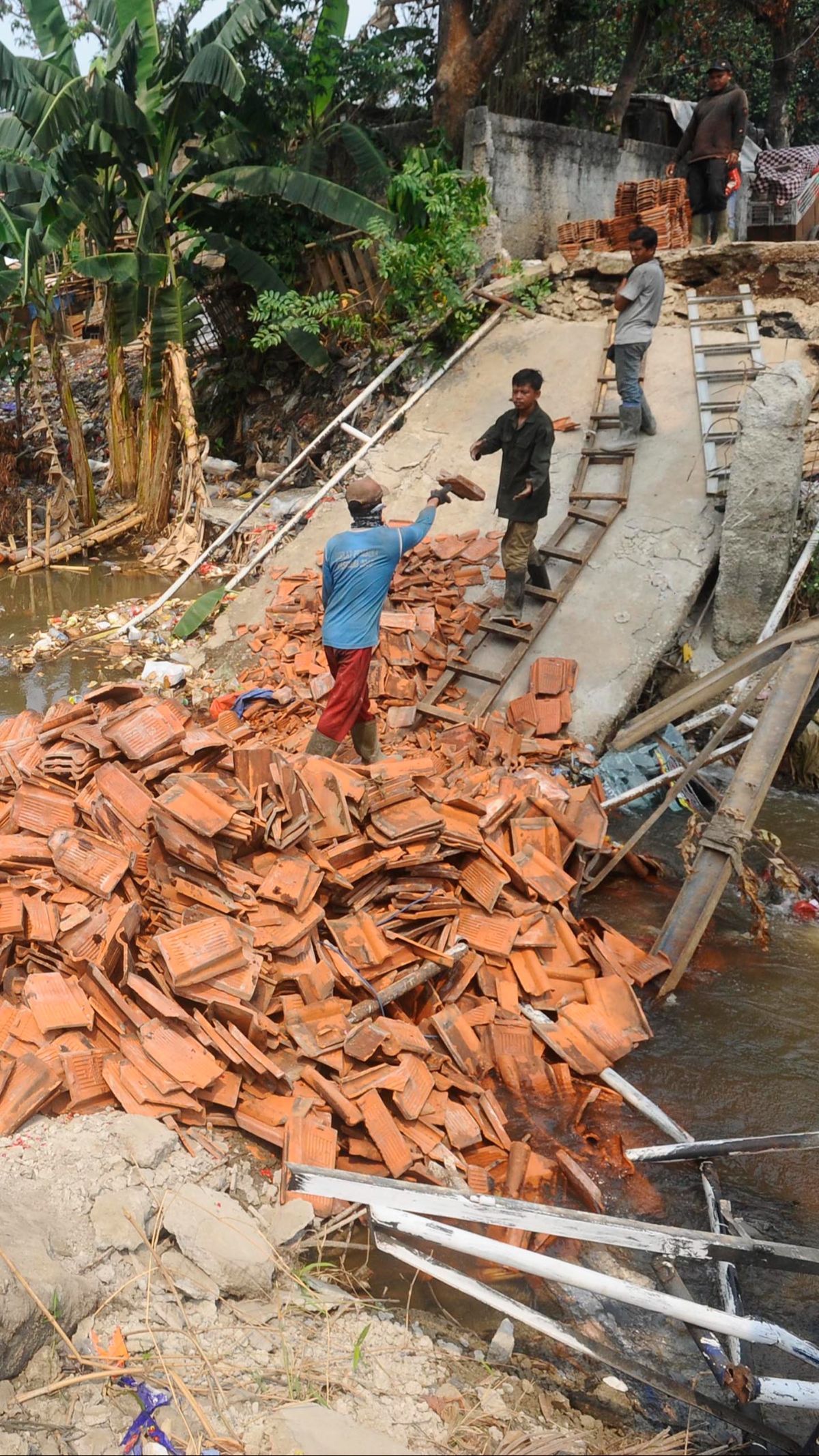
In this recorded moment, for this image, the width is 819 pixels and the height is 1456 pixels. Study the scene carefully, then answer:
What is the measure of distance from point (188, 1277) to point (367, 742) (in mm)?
3617

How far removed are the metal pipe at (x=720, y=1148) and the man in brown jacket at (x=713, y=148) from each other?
Answer: 9873 millimetres

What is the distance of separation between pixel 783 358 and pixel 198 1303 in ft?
31.5

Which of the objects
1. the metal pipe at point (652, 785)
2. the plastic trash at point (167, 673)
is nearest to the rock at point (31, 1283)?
the metal pipe at point (652, 785)

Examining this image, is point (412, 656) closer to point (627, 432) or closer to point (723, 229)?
point (627, 432)

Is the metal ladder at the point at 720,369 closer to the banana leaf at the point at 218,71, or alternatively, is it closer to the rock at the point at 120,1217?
the banana leaf at the point at 218,71

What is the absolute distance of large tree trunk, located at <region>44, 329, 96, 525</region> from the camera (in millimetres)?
12906

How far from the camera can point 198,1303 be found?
3.28 metres

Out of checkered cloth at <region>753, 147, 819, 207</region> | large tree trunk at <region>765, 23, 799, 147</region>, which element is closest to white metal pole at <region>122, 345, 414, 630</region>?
checkered cloth at <region>753, 147, 819, 207</region>

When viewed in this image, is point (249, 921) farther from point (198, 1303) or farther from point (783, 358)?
point (783, 358)

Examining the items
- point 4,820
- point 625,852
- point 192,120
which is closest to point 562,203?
point 192,120

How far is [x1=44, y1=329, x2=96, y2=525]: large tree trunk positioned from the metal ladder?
290 inches

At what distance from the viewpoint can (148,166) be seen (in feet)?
40.2

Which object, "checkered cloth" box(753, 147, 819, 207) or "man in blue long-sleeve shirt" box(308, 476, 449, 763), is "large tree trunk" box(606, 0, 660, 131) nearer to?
"checkered cloth" box(753, 147, 819, 207)

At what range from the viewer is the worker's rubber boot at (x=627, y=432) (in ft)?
31.0
